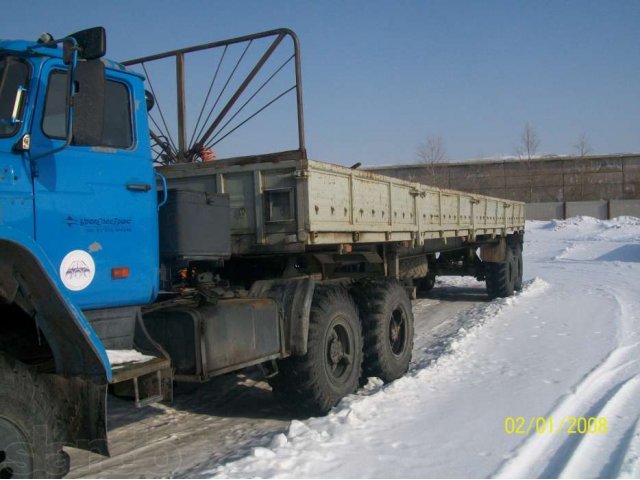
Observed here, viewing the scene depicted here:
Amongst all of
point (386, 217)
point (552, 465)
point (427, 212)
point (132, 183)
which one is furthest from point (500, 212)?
point (132, 183)

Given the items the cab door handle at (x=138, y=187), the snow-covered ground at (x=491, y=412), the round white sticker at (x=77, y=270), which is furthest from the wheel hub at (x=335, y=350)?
the round white sticker at (x=77, y=270)

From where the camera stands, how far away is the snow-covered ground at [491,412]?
3.88 meters

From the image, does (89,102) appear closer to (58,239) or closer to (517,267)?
(58,239)

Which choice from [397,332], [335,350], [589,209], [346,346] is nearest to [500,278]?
[397,332]

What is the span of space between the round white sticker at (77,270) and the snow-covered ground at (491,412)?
1471 millimetres

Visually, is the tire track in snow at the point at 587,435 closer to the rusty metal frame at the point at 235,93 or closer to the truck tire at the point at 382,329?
the truck tire at the point at 382,329

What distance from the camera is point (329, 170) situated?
17.0 feet

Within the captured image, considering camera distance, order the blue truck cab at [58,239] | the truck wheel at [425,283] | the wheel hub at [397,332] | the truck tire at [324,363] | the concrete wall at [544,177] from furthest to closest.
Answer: the concrete wall at [544,177] < the truck wheel at [425,283] < the wheel hub at [397,332] < the truck tire at [324,363] < the blue truck cab at [58,239]

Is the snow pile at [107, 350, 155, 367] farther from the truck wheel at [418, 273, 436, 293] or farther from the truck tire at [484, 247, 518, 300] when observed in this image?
the truck wheel at [418, 273, 436, 293]

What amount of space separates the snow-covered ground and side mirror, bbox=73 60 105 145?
2.21 meters

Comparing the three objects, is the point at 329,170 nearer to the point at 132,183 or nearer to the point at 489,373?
the point at 132,183

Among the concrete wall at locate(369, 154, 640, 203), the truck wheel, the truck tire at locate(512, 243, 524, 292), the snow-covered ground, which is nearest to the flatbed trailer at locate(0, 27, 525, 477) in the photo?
the snow-covered ground

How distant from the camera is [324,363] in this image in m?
5.32
